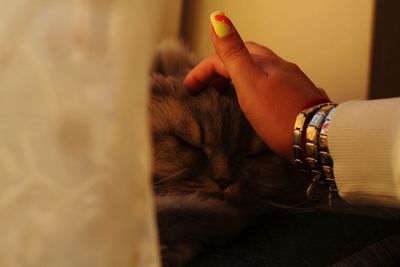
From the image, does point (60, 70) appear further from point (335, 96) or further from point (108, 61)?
point (335, 96)

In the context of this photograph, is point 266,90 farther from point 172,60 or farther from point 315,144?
point 172,60

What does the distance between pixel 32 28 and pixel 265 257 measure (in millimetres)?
518

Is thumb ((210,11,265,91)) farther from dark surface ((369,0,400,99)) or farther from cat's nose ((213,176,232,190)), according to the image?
dark surface ((369,0,400,99))

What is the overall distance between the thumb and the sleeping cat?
196 millimetres

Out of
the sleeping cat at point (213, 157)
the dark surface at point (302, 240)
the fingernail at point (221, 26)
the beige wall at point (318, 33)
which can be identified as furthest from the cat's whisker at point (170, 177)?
the beige wall at point (318, 33)

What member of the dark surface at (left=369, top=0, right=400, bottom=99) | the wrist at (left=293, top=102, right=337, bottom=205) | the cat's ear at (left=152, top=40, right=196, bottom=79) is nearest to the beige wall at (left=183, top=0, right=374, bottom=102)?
the dark surface at (left=369, top=0, right=400, bottom=99)

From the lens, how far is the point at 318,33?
4.66 feet

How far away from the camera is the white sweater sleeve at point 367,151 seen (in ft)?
2.19

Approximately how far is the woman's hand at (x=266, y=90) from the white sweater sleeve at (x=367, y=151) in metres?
0.13

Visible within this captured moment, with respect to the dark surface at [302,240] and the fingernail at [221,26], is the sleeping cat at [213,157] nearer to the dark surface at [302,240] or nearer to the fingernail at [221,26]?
the dark surface at [302,240]

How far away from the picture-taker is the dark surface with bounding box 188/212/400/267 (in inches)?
27.2

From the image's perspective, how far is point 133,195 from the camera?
312mm

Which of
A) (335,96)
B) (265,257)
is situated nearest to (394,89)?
(335,96)

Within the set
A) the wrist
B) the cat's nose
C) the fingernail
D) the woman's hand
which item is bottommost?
the cat's nose
